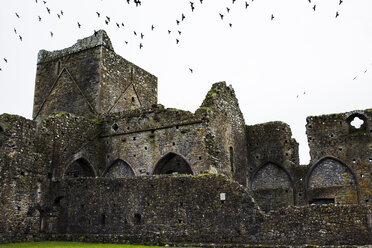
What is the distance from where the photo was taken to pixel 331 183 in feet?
71.0

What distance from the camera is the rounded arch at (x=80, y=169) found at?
892 inches

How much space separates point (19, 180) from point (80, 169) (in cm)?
750

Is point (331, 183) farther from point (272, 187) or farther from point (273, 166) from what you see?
point (273, 166)

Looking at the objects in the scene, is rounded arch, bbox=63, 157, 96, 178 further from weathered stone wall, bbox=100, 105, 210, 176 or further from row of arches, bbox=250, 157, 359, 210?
row of arches, bbox=250, 157, 359, 210

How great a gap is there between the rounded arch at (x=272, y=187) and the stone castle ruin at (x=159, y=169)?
6 cm

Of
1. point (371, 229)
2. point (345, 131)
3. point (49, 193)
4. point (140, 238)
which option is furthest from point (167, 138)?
point (371, 229)

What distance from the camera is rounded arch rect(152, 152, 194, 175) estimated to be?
21.5 m

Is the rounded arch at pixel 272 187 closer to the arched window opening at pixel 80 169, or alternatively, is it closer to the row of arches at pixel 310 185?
the row of arches at pixel 310 185

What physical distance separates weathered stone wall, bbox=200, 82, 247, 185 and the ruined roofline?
9401 millimetres

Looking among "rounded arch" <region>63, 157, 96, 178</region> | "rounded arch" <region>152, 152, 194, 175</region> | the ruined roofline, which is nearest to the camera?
"rounded arch" <region>152, 152, 194, 175</region>

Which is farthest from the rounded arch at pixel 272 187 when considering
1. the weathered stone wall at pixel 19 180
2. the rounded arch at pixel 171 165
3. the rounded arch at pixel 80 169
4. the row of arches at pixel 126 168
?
the weathered stone wall at pixel 19 180

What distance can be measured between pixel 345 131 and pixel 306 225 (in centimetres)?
1162

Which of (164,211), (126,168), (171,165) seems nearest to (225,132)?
(171,165)

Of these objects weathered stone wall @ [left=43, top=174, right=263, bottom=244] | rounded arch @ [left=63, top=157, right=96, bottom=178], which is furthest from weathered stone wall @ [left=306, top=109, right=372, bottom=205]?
rounded arch @ [left=63, top=157, right=96, bottom=178]
